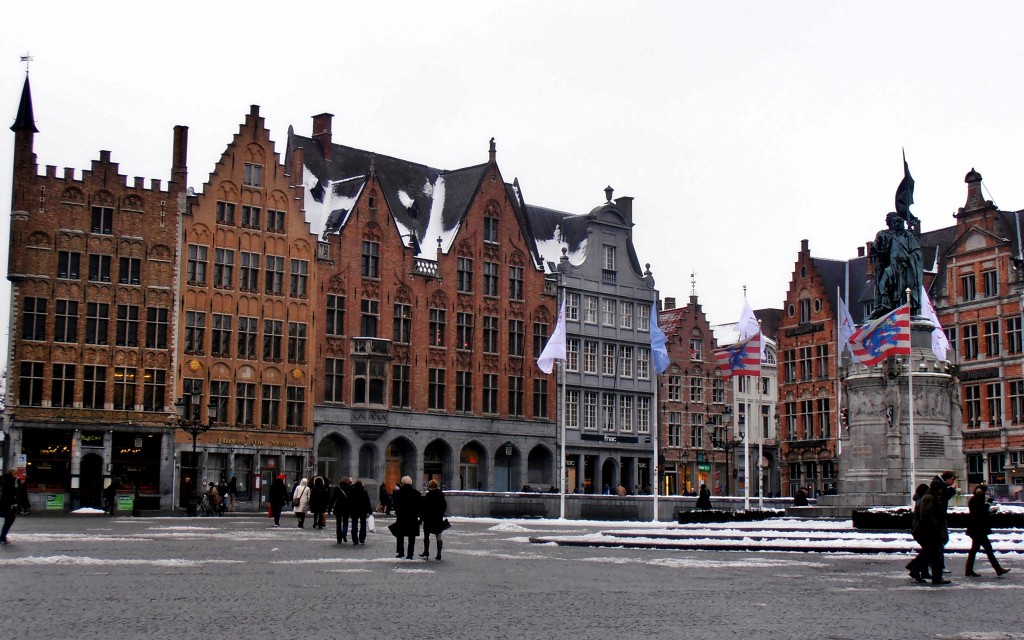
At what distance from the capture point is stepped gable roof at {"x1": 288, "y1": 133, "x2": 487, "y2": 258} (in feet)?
227

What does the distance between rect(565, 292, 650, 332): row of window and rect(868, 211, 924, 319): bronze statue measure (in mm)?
36868

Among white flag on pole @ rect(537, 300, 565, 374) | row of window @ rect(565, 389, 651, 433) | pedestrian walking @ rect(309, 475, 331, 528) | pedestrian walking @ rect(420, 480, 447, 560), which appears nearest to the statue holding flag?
white flag on pole @ rect(537, 300, 565, 374)

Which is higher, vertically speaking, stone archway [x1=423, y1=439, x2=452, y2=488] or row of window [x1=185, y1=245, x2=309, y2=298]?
row of window [x1=185, y1=245, x2=309, y2=298]

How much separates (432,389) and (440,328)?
3.29 metres

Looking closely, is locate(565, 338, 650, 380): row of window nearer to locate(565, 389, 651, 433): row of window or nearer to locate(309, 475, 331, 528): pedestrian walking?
locate(565, 389, 651, 433): row of window

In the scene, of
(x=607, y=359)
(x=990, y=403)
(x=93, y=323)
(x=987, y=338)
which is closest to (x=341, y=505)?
(x=93, y=323)

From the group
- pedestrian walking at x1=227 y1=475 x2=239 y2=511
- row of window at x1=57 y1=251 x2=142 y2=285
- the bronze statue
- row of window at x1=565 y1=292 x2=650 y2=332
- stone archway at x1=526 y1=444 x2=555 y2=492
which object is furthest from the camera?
row of window at x1=565 y1=292 x2=650 y2=332

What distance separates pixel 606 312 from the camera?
3041 inches

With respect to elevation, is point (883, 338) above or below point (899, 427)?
above

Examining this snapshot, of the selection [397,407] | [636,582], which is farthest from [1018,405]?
[636,582]

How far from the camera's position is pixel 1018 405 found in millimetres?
68375

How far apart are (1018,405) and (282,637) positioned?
63.1 m

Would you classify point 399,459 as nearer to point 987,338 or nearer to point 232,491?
point 232,491

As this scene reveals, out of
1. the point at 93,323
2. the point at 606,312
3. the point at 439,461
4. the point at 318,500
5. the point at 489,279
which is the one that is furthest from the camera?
the point at 606,312
